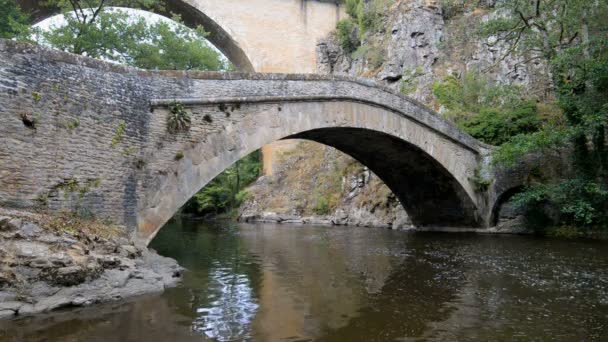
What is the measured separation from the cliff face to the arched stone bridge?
905 cm

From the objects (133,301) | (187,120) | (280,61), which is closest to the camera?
(133,301)

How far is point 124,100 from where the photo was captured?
9.05 m

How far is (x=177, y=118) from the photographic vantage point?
9.74 meters

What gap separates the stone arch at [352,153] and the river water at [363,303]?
1.80 metres

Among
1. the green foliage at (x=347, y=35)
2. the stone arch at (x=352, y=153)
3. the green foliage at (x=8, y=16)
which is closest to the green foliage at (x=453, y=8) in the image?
the green foliage at (x=347, y=35)

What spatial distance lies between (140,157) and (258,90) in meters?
3.48

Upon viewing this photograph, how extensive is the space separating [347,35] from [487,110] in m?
15.3

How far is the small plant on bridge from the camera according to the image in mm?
9719

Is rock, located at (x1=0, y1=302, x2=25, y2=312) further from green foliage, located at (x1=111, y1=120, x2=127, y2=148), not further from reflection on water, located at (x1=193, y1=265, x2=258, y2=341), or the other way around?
green foliage, located at (x1=111, y1=120, x2=127, y2=148)

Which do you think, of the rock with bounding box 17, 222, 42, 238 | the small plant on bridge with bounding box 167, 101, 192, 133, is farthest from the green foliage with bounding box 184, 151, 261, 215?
the rock with bounding box 17, 222, 42, 238

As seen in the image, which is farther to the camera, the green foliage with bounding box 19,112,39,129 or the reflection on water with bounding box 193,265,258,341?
the green foliage with bounding box 19,112,39,129

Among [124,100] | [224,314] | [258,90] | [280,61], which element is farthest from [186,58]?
[224,314]

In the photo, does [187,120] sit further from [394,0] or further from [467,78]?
[394,0]

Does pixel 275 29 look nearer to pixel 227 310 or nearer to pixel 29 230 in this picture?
pixel 29 230
